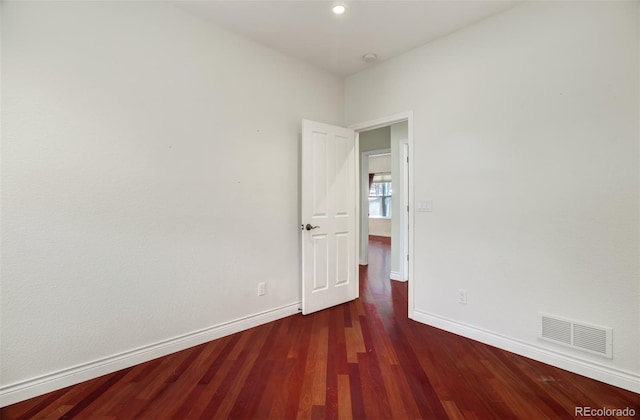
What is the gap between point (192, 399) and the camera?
168 centimetres

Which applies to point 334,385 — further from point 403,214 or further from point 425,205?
point 403,214

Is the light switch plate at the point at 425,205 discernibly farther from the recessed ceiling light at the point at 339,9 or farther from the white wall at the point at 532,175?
the recessed ceiling light at the point at 339,9

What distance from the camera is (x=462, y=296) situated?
255 cm

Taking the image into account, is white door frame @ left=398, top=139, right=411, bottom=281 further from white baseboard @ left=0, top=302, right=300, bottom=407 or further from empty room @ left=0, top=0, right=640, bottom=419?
white baseboard @ left=0, top=302, right=300, bottom=407

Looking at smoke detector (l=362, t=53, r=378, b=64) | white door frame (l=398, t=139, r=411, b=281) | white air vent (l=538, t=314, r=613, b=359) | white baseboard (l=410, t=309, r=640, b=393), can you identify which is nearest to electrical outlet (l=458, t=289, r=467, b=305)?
white baseboard (l=410, t=309, r=640, b=393)

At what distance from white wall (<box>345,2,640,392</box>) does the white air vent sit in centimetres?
5

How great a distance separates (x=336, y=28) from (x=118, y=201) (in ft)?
7.57

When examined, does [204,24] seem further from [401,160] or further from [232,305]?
[401,160]

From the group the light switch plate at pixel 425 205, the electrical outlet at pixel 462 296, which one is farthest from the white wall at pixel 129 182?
the electrical outlet at pixel 462 296

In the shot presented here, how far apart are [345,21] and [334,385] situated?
286cm

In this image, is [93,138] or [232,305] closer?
[93,138]

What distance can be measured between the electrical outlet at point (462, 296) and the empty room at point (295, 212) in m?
0.03

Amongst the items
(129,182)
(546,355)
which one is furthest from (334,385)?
(129,182)

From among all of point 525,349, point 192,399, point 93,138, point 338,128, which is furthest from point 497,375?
point 93,138
